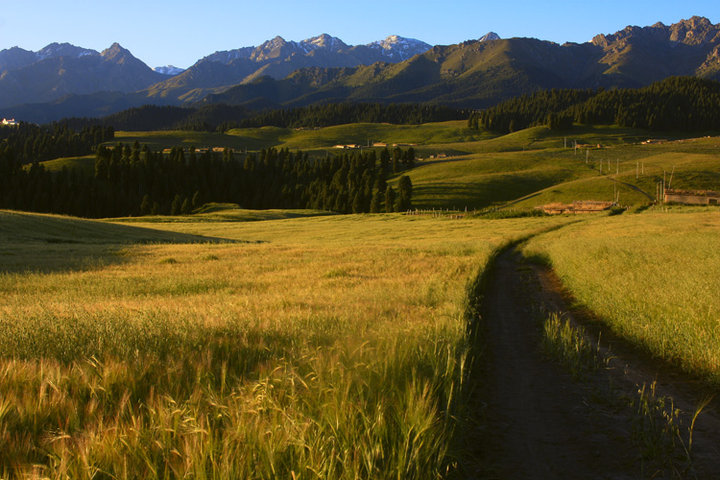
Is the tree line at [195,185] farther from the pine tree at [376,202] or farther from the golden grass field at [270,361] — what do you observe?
the golden grass field at [270,361]

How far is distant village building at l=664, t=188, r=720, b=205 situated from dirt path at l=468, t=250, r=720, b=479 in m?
88.2

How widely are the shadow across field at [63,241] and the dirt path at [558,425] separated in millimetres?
20608

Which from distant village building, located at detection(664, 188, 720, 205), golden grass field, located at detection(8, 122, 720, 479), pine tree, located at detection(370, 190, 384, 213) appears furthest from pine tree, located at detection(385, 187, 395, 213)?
golden grass field, located at detection(8, 122, 720, 479)

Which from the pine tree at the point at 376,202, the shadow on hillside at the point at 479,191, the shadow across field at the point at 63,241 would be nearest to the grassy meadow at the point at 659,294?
the shadow across field at the point at 63,241

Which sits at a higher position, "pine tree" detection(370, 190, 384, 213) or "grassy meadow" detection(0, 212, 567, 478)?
"grassy meadow" detection(0, 212, 567, 478)

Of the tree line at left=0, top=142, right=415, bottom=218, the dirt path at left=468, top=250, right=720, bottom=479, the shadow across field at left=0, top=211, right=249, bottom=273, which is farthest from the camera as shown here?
the tree line at left=0, top=142, right=415, bottom=218

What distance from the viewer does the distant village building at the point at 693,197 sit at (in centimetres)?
A: 8306

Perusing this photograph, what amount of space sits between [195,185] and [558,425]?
489 ft

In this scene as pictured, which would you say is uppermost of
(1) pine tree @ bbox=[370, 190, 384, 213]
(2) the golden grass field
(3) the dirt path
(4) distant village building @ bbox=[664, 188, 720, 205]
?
(4) distant village building @ bbox=[664, 188, 720, 205]

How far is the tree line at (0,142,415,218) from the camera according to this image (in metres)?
120

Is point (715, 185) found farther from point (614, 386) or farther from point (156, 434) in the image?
point (156, 434)

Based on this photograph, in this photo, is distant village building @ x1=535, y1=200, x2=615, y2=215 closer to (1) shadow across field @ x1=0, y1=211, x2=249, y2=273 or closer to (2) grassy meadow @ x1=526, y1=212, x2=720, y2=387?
(2) grassy meadow @ x1=526, y1=212, x2=720, y2=387

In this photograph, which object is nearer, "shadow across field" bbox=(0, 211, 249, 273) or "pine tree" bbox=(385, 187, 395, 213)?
"shadow across field" bbox=(0, 211, 249, 273)

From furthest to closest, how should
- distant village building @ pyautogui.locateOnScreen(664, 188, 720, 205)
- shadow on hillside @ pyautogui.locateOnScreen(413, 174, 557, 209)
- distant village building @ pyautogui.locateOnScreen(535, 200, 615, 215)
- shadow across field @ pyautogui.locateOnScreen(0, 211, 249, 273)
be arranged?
shadow on hillside @ pyautogui.locateOnScreen(413, 174, 557, 209)
distant village building @ pyautogui.locateOnScreen(664, 188, 720, 205)
distant village building @ pyautogui.locateOnScreen(535, 200, 615, 215)
shadow across field @ pyautogui.locateOnScreen(0, 211, 249, 273)
